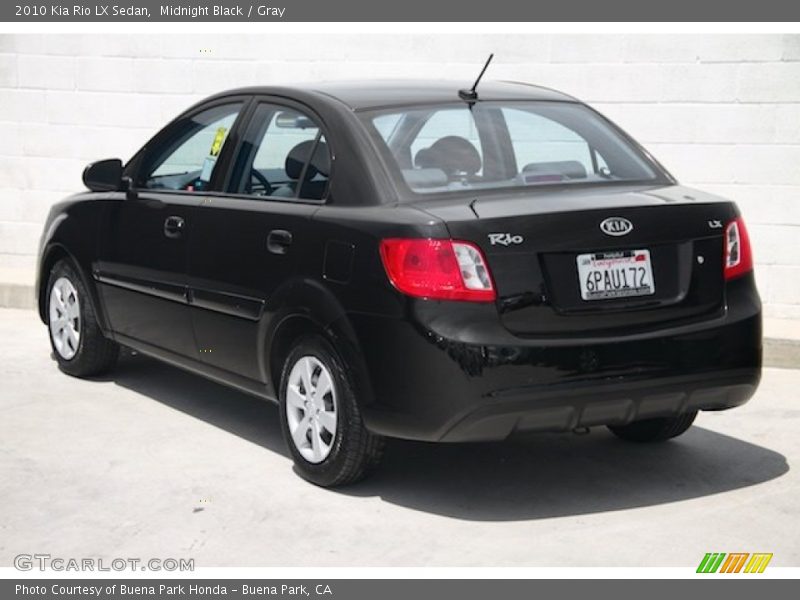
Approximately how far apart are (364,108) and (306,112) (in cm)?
34

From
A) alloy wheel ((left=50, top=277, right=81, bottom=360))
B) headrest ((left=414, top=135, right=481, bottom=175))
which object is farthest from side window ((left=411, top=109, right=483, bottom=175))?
alloy wheel ((left=50, top=277, right=81, bottom=360))

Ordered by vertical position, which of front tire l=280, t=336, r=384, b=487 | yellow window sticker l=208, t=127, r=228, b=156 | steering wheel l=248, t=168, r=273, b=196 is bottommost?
front tire l=280, t=336, r=384, b=487

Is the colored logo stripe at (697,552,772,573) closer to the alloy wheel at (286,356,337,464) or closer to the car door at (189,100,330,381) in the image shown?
the alloy wheel at (286,356,337,464)

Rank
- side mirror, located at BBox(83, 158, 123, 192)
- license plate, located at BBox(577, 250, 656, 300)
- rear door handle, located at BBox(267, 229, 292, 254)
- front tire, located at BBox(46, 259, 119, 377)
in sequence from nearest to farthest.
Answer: license plate, located at BBox(577, 250, 656, 300), rear door handle, located at BBox(267, 229, 292, 254), side mirror, located at BBox(83, 158, 123, 192), front tire, located at BBox(46, 259, 119, 377)

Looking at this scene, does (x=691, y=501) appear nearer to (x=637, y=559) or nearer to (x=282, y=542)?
(x=637, y=559)

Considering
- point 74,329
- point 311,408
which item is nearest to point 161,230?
point 74,329

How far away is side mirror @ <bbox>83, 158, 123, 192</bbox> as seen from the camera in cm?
769

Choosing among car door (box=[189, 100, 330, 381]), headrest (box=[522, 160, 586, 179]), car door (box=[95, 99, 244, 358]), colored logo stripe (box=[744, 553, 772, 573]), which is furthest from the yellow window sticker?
colored logo stripe (box=[744, 553, 772, 573])

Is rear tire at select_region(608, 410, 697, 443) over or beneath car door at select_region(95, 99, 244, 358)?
beneath

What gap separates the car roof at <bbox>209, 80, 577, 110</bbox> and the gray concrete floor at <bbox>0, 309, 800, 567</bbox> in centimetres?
157

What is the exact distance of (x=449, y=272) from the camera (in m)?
5.42

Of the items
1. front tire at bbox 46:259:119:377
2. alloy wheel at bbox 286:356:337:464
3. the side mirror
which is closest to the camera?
alloy wheel at bbox 286:356:337:464

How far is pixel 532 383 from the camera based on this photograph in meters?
5.46

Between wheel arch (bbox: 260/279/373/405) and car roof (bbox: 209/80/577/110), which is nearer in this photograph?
wheel arch (bbox: 260/279/373/405)
